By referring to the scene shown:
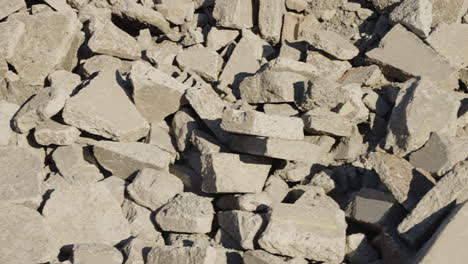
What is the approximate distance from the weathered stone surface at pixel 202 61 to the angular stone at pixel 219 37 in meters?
0.14

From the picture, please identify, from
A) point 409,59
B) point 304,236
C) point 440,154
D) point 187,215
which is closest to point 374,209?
point 304,236

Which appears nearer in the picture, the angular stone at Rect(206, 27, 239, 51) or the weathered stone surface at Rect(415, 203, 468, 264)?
the weathered stone surface at Rect(415, 203, 468, 264)

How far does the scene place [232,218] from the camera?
450cm

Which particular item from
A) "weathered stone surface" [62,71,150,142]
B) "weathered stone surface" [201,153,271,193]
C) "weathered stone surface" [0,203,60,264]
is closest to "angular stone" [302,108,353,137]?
"weathered stone surface" [201,153,271,193]

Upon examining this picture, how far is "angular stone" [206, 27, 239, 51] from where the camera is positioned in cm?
629

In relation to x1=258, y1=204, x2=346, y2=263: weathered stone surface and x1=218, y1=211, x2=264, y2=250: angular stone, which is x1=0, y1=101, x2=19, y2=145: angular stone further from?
x1=258, y1=204, x2=346, y2=263: weathered stone surface

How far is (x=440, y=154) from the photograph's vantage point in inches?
181

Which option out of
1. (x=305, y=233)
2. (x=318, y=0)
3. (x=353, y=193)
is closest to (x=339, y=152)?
(x=353, y=193)

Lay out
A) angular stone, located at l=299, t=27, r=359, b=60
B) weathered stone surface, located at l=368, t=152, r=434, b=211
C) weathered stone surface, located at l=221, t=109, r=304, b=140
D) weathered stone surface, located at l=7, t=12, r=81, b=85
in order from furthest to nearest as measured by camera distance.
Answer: weathered stone surface, located at l=7, t=12, r=81, b=85 → angular stone, located at l=299, t=27, r=359, b=60 → weathered stone surface, located at l=221, t=109, r=304, b=140 → weathered stone surface, located at l=368, t=152, r=434, b=211

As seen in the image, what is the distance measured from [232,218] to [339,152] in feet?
3.72

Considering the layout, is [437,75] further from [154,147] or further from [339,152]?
[154,147]

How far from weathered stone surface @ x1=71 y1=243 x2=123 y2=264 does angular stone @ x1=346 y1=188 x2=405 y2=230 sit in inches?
64.7

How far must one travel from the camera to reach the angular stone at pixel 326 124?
487 centimetres

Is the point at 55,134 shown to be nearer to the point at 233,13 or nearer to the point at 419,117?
the point at 233,13
